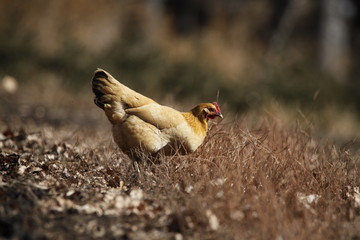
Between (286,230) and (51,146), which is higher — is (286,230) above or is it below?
below

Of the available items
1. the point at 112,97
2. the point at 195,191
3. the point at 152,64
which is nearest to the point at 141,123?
the point at 112,97

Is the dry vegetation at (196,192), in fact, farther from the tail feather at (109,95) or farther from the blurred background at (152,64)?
the blurred background at (152,64)

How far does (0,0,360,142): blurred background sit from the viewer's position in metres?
10.5

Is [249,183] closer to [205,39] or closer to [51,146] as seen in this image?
[51,146]

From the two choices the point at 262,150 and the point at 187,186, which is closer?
the point at 187,186

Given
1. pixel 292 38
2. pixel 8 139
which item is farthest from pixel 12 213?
pixel 292 38

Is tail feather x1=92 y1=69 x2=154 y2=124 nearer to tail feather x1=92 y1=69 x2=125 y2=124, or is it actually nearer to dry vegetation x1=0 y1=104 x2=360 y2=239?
tail feather x1=92 y1=69 x2=125 y2=124

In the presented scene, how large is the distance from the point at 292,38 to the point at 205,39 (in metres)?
6.60

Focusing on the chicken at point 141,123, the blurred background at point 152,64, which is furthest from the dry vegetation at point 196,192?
the blurred background at point 152,64

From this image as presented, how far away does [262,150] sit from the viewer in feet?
13.8

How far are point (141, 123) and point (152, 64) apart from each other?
858 cm

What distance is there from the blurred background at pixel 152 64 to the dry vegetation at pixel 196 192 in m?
3.92

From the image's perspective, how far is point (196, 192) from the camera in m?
3.38

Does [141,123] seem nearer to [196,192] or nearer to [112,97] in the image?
[112,97]
